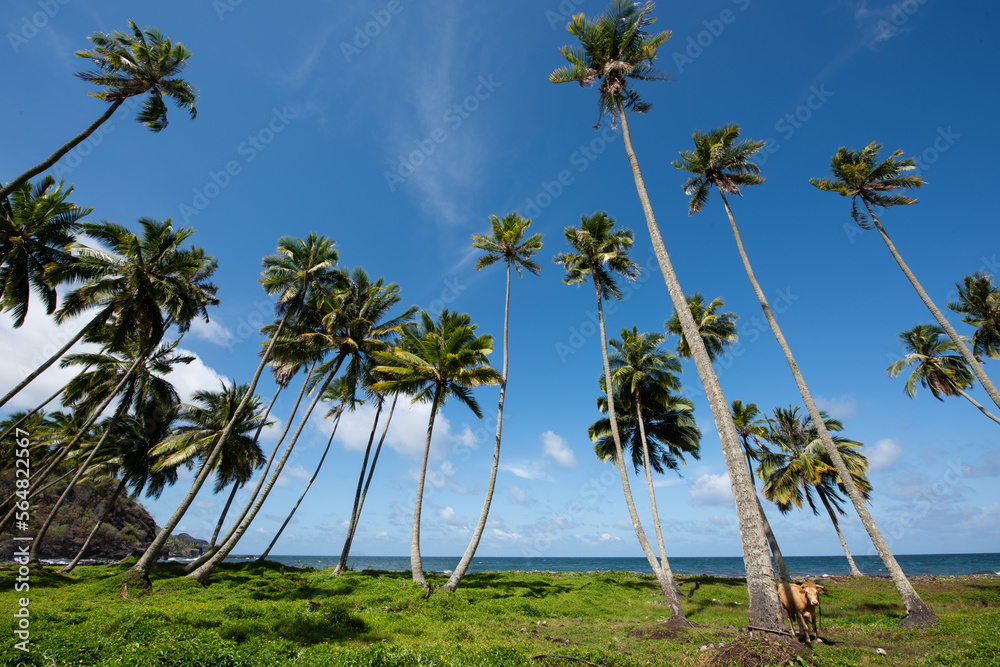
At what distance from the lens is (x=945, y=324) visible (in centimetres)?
1534

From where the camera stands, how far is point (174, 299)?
1772cm

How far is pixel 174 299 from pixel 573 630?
67.0 feet

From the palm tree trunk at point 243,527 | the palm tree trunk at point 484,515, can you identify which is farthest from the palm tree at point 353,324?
the palm tree trunk at point 484,515

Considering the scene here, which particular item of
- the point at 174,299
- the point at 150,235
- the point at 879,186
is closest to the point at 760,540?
the point at 879,186

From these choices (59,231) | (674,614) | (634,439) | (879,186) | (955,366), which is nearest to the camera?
(674,614)

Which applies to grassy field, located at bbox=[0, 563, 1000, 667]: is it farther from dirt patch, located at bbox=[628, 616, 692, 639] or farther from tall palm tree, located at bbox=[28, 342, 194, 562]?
tall palm tree, located at bbox=[28, 342, 194, 562]

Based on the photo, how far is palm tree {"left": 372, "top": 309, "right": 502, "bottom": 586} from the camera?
1831 cm

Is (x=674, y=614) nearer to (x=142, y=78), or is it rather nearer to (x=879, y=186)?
(x=879, y=186)

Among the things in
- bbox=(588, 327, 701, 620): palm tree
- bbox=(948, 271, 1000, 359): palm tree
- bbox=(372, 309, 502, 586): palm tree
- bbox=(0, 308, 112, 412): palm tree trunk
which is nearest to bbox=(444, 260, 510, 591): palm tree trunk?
bbox=(372, 309, 502, 586): palm tree

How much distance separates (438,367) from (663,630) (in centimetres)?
1256

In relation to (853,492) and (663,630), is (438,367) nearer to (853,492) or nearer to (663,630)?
(663,630)

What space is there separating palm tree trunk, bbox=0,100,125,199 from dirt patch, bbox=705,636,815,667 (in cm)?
1886

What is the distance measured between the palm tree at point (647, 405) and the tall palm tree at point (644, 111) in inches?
435

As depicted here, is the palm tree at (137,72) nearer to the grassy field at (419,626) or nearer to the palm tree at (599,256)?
the grassy field at (419,626)
